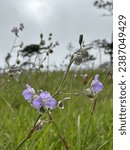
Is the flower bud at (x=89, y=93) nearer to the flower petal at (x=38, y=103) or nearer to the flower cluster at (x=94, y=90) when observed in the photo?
the flower cluster at (x=94, y=90)

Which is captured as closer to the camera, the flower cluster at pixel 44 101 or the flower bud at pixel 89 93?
the flower cluster at pixel 44 101

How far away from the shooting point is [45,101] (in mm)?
1607

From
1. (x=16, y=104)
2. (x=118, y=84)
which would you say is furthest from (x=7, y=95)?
(x=118, y=84)

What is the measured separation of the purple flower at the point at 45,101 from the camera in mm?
1593

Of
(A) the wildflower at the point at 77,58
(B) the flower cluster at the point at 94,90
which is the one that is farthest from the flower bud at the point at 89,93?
(A) the wildflower at the point at 77,58

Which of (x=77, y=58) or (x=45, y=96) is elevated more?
(x=77, y=58)

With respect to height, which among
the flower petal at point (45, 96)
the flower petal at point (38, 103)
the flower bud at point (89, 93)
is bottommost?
the flower petal at point (38, 103)

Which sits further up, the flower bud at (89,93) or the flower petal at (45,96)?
the flower bud at (89,93)

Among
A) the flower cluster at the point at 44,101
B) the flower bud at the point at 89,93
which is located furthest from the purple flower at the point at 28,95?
the flower bud at the point at 89,93

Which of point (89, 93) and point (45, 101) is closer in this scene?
point (45, 101)

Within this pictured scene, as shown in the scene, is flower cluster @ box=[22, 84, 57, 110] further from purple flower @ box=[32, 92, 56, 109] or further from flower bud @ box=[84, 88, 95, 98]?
flower bud @ box=[84, 88, 95, 98]

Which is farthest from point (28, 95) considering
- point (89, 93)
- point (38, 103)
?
point (89, 93)

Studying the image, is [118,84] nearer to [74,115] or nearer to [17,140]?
[17,140]

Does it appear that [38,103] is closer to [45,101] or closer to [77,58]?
[45,101]
